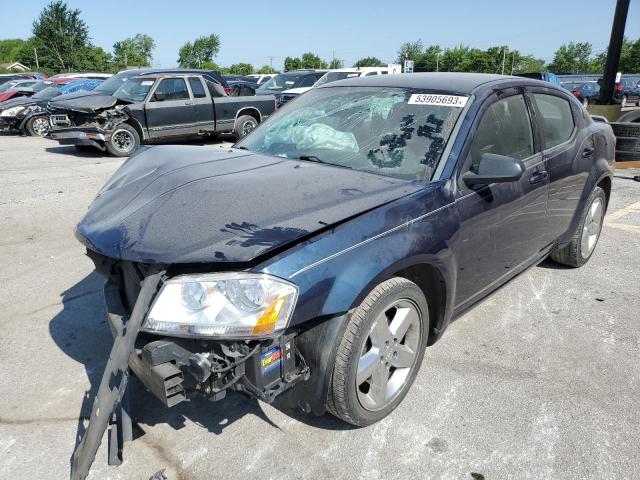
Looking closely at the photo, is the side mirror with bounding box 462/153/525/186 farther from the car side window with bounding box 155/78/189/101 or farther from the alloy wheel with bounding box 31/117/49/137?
the alloy wheel with bounding box 31/117/49/137

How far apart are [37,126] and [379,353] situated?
1515 centimetres

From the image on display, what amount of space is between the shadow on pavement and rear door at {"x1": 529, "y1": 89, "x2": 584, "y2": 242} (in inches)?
92.0

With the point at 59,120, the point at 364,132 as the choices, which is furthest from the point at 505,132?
the point at 59,120

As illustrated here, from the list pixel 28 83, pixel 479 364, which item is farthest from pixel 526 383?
pixel 28 83

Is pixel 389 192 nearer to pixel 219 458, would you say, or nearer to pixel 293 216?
pixel 293 216

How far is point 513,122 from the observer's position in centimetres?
340

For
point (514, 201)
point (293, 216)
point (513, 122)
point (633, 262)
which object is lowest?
point (633, 262)

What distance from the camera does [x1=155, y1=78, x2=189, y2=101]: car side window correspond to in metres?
11.2

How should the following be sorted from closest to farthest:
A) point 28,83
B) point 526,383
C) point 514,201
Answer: point 526,383 → point 514,201 → point 28,83

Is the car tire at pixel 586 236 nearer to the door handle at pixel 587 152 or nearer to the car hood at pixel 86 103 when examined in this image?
the door handle at pixel 587 152

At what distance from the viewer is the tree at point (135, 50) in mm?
88688

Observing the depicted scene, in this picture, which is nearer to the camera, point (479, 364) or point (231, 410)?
point (231, 410)

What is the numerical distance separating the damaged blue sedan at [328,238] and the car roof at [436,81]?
0.07 ft

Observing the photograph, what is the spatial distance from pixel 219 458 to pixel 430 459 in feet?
3.21
